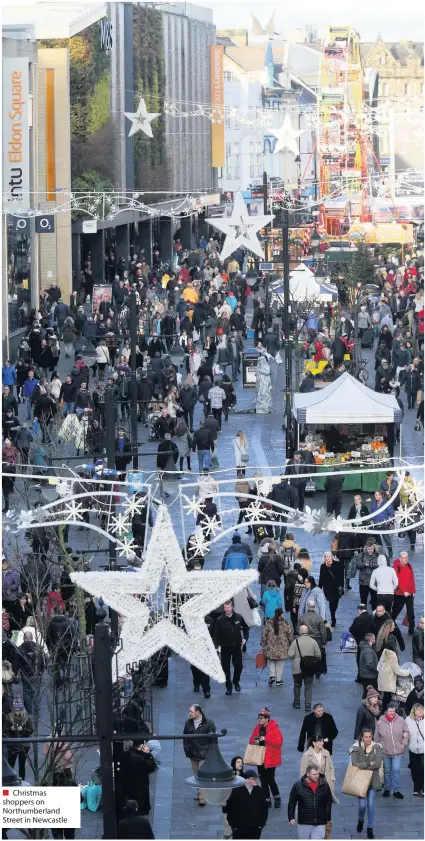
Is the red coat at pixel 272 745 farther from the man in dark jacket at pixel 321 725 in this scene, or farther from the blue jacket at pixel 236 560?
the blue jacket at pixel 236 560

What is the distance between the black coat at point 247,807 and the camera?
1432 cm

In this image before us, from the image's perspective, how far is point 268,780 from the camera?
1600 cm

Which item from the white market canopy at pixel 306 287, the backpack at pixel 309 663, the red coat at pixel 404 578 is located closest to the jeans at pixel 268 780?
the backpack at pixel 309 663

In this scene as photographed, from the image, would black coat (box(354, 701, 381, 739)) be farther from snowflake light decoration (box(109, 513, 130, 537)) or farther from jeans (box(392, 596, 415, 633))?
jeans (box(392, 596, 415, 633))

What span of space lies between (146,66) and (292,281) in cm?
3262

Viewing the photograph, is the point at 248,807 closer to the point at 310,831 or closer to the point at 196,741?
the point at 310,831

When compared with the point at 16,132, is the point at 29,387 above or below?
below

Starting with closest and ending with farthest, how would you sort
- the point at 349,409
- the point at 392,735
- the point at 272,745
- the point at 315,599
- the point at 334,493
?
1. the point at 272,745
2. the point at 392,735
3. the point at 315,599
4. the point at 334,493
5. the point at 349,409

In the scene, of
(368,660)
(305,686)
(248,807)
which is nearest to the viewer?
(248,807)

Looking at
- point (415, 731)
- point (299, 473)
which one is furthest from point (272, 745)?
point (299, 473)

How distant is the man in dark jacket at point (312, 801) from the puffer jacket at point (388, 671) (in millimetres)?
3591

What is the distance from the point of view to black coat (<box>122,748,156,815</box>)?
49.3ft

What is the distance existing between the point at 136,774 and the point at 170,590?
12.1 feet

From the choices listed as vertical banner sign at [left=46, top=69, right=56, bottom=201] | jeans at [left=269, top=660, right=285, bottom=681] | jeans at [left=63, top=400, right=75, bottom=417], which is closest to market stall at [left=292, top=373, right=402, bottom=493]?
jeans at [left=63, top=400, right=75, bottom=417]
